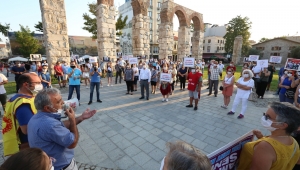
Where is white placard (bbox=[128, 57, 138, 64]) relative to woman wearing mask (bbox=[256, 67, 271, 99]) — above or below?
above

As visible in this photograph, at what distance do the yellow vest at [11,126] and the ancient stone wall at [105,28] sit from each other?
36.9ft

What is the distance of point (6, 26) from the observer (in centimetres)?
2703

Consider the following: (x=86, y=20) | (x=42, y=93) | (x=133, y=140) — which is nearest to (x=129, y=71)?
(x=133, y=140)

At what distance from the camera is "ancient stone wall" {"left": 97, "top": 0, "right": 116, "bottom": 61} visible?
11841 millimetres

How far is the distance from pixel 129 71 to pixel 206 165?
22.9 feet

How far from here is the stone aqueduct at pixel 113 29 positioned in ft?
32.8

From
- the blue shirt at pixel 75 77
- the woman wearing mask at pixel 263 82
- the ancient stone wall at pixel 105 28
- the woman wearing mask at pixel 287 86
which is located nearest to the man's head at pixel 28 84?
the blue shirt at pixel 75 77

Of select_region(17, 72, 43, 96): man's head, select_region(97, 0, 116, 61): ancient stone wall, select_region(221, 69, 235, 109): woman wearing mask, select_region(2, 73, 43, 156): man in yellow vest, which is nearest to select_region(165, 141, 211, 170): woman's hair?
select_region(2, 73, 43, 156): man in yellow vest

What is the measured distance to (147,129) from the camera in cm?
436

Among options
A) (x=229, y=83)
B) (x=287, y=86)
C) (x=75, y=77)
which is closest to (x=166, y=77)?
(x=229, y=83)

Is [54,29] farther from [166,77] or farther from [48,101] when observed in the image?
[48,101]

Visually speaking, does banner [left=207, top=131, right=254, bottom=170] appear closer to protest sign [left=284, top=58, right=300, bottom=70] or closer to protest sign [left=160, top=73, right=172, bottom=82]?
protest sign [left=160, top=73, right=172, bottom=82]

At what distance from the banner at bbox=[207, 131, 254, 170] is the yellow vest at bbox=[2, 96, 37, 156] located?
8.10ft

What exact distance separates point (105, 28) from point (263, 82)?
12.2m
